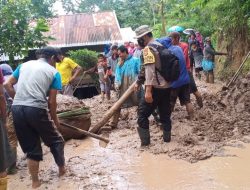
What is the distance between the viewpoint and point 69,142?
6.71 meters

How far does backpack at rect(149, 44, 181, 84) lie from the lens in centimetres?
553

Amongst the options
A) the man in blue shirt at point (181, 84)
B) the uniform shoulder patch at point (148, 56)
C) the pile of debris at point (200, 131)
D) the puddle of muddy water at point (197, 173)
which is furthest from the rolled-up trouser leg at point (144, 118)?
the man in blue shirt at point (181, 84)

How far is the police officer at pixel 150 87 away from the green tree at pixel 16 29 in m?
8.09

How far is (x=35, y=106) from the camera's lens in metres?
4.53

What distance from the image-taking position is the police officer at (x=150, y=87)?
215 inches

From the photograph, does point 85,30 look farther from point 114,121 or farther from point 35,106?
point 35,106

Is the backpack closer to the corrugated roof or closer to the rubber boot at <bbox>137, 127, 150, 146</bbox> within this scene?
the rubber boot at <bbox>137, 127, 150, 146</bbox>

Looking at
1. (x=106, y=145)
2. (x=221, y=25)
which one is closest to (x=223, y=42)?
(x=221, y=25)

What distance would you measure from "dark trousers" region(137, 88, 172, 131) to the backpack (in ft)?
0.75

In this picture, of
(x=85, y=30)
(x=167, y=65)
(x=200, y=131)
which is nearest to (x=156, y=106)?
(x=167, y=65)

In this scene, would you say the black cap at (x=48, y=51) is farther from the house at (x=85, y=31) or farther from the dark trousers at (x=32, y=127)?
the house at (x=85, y=31)

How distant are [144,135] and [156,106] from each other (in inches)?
18.5

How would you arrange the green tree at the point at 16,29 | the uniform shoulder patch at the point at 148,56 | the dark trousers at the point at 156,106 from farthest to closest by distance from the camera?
1. the green tree at the point at 16,29
2. the dark trousers at the point at 156,106
3. the uniform shoulder patch at the point at 148,56

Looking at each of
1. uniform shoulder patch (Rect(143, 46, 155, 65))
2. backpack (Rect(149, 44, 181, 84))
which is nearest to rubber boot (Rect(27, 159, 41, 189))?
uniform shoulder patch (Rect(143, 46, 155, 65))
